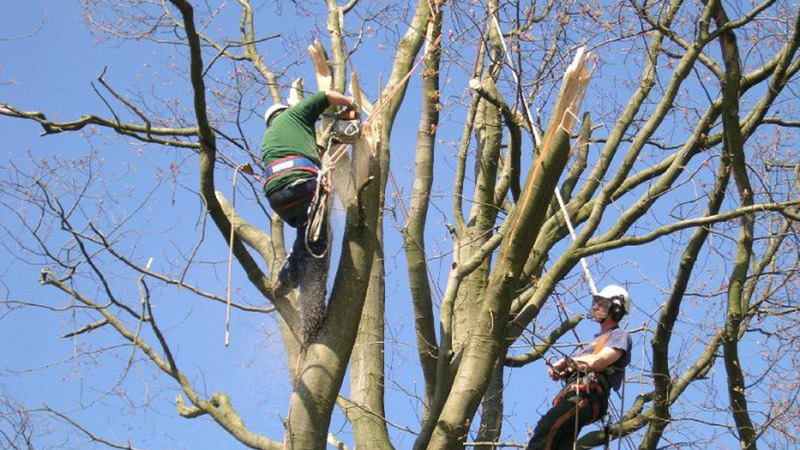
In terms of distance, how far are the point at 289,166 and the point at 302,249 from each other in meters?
0.44

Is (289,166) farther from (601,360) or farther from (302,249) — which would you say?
(601,360)

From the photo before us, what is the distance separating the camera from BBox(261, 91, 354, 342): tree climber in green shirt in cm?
550

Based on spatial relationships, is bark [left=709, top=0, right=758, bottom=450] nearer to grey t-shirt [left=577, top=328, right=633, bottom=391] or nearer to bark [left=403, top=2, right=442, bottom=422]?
grey t-shirt [left=577, top=328, right=633, bottom=391]

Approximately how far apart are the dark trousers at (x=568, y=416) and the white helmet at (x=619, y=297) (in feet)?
1.42

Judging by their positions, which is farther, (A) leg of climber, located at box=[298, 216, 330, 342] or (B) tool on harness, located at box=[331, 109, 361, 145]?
(B) tool on harness, located at box=[331, 109, 361, 145]

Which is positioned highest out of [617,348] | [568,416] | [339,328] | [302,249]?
[302,249]

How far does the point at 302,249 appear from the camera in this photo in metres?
5.65

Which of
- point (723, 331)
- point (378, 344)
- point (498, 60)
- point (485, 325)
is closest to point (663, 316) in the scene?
point (723, 331)

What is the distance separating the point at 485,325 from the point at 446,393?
1.96 ft

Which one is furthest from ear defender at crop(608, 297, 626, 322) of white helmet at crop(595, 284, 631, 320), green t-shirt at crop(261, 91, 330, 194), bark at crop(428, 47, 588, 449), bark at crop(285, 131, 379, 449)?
green t-shirt at crop(261, 91, 330, 194)

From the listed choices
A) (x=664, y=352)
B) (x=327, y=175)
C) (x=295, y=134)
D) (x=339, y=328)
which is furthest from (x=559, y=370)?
(x=295, y=134)

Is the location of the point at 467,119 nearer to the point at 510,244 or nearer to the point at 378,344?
the point at 378,344

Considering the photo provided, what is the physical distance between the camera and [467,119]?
727 cm

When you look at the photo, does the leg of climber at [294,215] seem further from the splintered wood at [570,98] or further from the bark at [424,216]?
the splintered wood at [570,98]
